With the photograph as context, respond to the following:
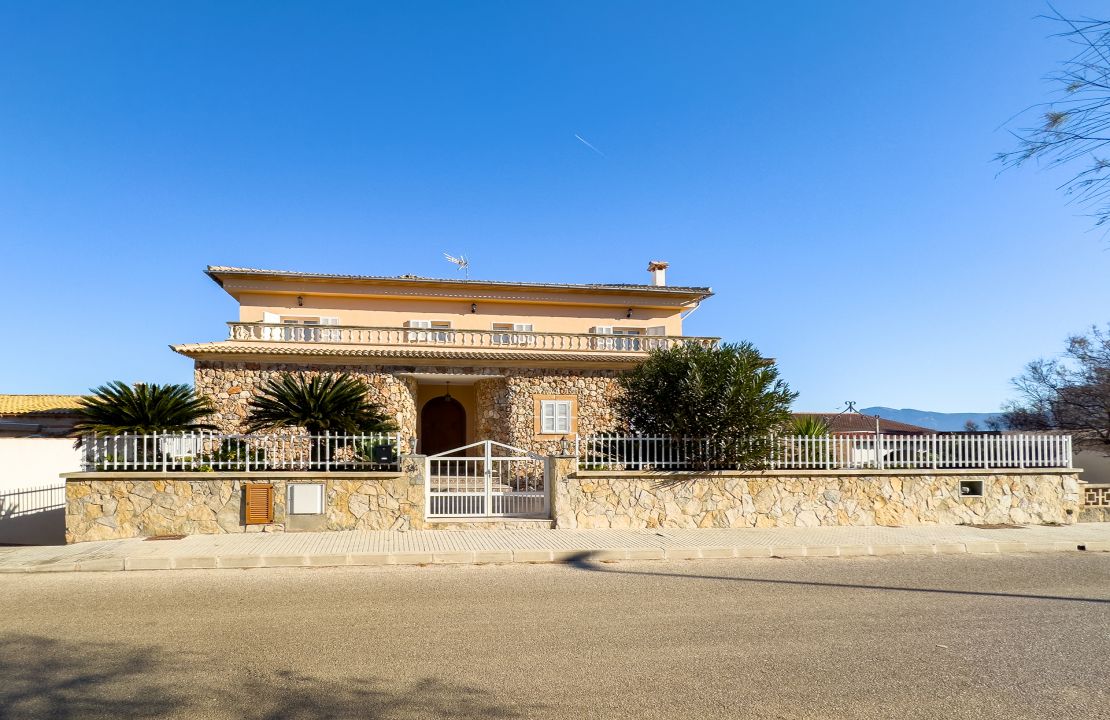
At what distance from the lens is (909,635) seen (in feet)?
18.7

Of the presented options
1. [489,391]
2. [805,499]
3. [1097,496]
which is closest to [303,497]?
[805,499]

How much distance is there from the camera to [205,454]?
11430 mm

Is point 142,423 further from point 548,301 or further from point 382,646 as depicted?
point 548,301

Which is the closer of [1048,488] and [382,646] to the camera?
[382,646]

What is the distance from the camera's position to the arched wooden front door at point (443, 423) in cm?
2220

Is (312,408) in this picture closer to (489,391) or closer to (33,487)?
(33,487)

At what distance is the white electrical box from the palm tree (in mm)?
2767

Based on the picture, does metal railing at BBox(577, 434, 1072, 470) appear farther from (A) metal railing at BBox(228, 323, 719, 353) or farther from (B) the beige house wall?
(B) the beige house wall

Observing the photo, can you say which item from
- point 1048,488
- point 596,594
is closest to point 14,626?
point 596,594

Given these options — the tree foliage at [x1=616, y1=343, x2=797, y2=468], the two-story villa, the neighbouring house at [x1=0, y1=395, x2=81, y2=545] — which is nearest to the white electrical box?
the neighbouring house at [x1=0, y1=395, x2=81, y2=545]

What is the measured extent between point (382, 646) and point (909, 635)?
182 inches

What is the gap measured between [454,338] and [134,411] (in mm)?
10368

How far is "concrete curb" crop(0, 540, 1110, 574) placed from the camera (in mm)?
8852

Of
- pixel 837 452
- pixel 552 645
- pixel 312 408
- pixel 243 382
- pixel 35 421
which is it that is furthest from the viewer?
pixel 35 421
